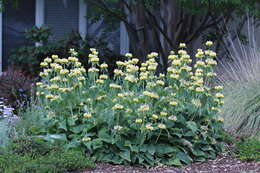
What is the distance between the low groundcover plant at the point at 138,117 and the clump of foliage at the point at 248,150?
0.23 metres

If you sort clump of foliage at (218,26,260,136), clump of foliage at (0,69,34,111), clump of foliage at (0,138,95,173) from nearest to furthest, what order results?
1. clump of foliage at (0,138,95,173)
2. clump of foliage at (218,26,260,136)
3. clump of foliage at (0,69,34,111)

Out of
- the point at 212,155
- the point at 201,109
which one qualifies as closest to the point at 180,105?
the point at 201,109

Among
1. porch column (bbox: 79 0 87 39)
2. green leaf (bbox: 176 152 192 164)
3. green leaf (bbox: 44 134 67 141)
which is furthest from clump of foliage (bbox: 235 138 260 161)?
porch column (bbox: 79 0 87 39)

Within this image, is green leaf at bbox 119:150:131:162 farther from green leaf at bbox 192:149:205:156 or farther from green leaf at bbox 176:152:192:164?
green leaf at bbox 192:149:205:156

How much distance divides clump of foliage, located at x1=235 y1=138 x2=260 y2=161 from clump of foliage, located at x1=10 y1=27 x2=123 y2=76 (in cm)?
493

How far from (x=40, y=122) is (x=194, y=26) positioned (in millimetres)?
5066

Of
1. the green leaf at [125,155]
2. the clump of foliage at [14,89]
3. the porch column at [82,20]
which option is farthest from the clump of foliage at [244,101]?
the porch column at [82,20]

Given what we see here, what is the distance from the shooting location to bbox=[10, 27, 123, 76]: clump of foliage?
966 centimetres

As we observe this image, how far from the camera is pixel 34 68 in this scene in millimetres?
9680

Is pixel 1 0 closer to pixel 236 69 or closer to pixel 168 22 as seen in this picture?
pixel 168 22

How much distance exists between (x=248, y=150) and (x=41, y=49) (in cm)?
554

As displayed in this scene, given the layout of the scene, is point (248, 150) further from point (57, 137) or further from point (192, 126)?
point (57, 137)

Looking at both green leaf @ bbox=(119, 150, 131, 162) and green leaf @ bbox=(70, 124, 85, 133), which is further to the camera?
green leaf @ bbox=(70, 124, 85, 133)

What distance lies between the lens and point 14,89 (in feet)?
25.7
